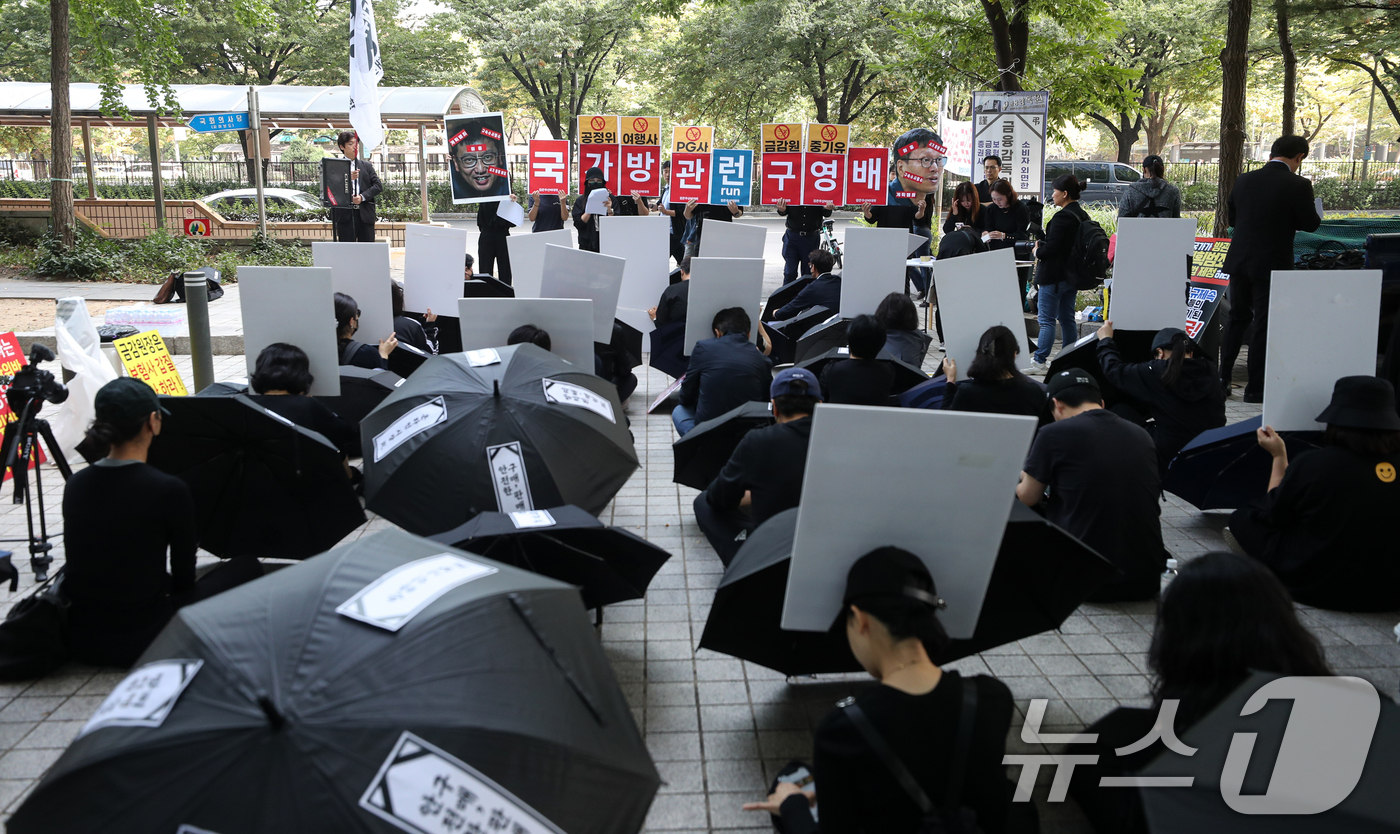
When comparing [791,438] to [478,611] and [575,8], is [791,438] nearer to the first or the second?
[478,611]

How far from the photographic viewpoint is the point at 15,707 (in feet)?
12.6

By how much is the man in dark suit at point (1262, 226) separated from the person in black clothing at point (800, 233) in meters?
5.04

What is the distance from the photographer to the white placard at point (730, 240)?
947cm

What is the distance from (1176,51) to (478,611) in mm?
32505

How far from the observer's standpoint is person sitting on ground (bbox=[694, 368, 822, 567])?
167 inches

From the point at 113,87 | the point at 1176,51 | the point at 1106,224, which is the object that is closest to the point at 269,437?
the point at 113,87

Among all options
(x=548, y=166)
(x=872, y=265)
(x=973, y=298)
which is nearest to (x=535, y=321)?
(x=973, y=298)

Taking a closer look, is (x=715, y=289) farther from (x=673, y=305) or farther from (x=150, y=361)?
(x=150, y=361)

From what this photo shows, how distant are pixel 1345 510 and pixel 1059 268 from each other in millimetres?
5658

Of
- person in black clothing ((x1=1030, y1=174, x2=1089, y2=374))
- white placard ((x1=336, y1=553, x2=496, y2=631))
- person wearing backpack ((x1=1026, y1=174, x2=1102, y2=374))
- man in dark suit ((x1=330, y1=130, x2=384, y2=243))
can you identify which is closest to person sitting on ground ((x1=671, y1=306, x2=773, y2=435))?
white placard ((x1=336, y1=553, x2=496, y2=631))

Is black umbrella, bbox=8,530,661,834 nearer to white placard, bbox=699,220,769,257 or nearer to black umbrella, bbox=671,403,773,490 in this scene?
black umbrella, bbox=671,403,773,490

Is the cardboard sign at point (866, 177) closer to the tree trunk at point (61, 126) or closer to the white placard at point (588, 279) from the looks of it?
the white placard at point (588, 279)

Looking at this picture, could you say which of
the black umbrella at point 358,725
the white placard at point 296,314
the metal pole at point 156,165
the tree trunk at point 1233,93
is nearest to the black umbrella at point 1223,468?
the black umbrella at point 358,725

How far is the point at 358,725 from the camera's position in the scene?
1.87m
